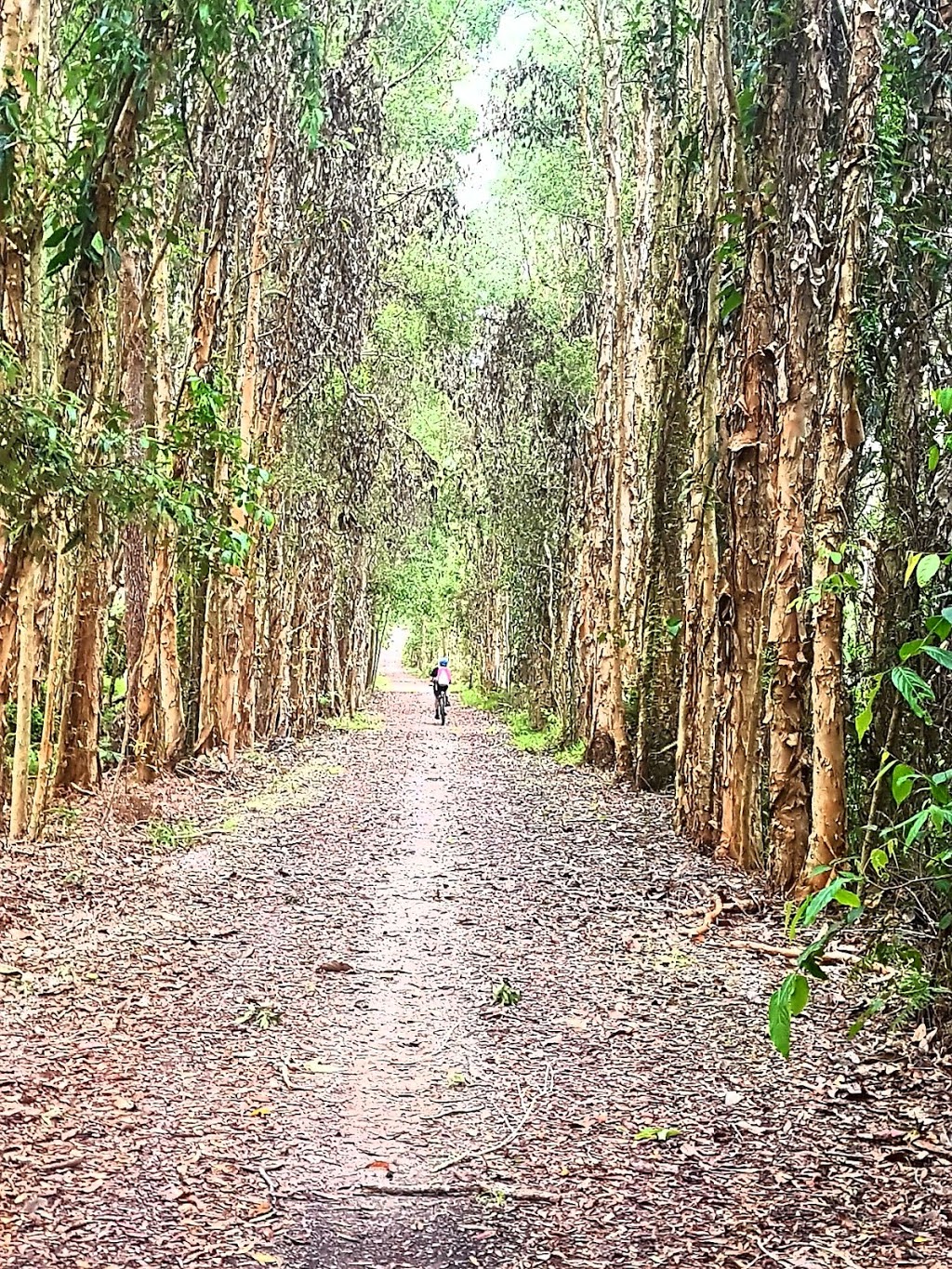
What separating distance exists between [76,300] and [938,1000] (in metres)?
Result: 7.35

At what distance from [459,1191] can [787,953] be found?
3622 millimetres

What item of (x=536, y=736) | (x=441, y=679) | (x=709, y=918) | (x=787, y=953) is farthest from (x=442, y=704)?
(x=787, y=953)

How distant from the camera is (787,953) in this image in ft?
24.3

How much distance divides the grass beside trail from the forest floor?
10.2 metres

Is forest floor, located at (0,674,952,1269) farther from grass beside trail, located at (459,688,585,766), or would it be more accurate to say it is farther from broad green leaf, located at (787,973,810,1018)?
→ grass beside trail, located at (459,688,585,766)

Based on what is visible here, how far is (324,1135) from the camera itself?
15.9 feet

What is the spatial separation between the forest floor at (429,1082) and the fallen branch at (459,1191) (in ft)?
0.04

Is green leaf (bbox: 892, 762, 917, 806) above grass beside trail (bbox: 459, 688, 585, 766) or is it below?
above

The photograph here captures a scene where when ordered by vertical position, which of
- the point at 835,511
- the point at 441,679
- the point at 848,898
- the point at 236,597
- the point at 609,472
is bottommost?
the point at 441,679

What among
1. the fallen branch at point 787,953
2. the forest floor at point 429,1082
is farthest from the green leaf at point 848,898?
the fallen branch at point 787,953

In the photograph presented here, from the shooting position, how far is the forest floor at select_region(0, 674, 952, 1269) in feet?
13.3

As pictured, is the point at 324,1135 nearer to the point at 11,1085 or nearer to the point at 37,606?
the point at 11,1085

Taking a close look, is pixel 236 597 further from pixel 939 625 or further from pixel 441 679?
pixel 939 625

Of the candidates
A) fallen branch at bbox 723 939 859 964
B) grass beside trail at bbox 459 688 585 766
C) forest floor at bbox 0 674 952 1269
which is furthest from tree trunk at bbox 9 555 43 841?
grass beside trail at bbox 459 688 585 766
